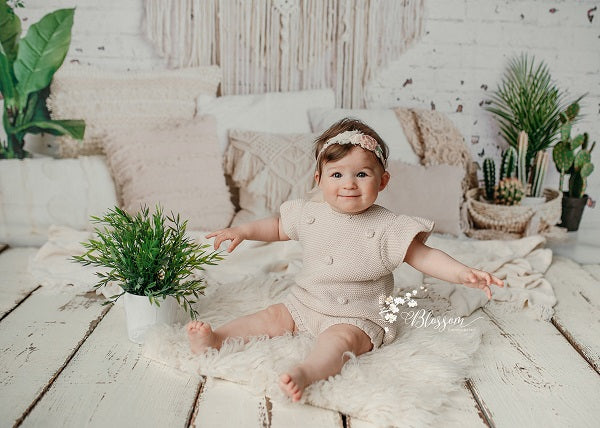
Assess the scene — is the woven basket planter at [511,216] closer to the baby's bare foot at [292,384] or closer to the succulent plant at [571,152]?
the succulent plant at [571,152]

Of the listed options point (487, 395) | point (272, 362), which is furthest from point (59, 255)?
point (487, 395)

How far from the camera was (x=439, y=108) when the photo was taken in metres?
2.55

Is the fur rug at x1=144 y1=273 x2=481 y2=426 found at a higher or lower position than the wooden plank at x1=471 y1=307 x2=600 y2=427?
higher

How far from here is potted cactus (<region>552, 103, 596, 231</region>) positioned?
234 centimetres

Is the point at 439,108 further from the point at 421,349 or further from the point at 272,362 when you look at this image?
the point at 272,362

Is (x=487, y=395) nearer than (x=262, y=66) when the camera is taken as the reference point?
Yes

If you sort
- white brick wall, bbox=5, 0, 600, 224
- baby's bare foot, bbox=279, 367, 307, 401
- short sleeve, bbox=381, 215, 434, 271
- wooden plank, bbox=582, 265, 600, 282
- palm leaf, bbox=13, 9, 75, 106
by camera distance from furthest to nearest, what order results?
white brick wall, bbox=5, 0, 600, 224
palm leaf, bbox=13, 9, 75, 106
wooden plank, bbox=582, 265, 600, 282
short sleeve, bbox=381, 215, 434, 271
baby's bare foot, bbox=279, 367, 307, 401

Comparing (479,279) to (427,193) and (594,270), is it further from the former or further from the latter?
(594,270)

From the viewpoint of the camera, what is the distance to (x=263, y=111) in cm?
233

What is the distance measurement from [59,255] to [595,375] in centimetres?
167

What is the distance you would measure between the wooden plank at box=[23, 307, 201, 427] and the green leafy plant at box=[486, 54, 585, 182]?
179cm

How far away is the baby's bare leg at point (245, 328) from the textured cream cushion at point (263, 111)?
3.31ft

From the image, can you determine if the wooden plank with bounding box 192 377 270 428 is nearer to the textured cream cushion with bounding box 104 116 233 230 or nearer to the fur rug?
the fur rug

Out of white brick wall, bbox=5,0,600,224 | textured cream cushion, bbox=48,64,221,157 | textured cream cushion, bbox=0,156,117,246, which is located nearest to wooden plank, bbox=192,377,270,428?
textured cream cushion, bbox=0,156,117,246
